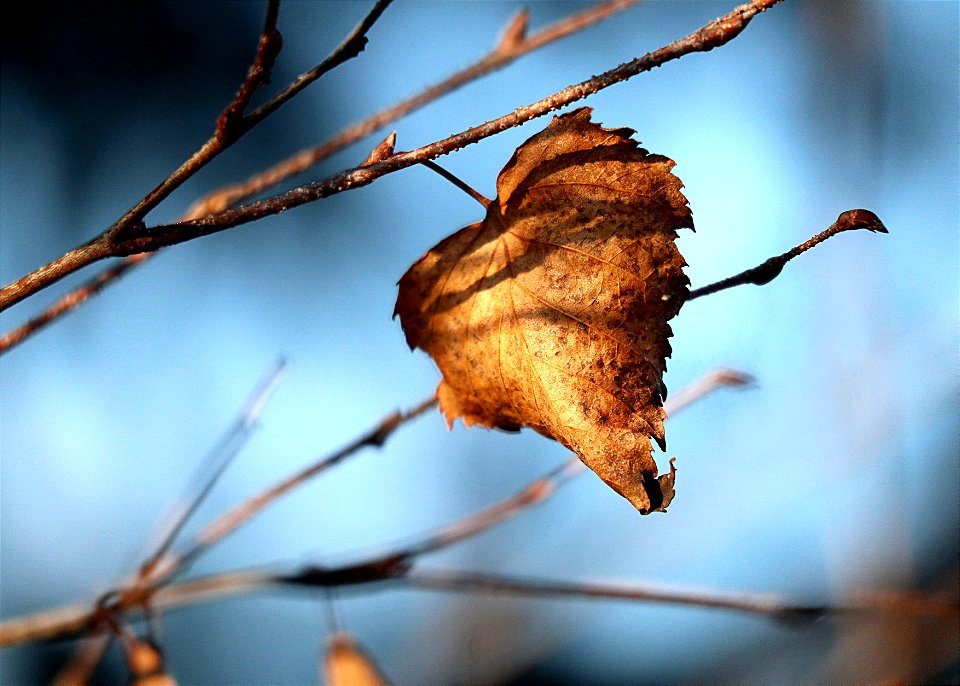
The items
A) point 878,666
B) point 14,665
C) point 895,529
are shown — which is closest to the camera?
Result: point 878,666

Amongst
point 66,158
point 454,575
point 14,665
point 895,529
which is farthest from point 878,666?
point 66,158

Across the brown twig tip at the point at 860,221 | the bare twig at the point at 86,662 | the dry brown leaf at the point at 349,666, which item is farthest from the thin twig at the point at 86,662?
the brown twig tip at the point at 860,221

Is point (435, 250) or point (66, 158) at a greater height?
point (66, 158)

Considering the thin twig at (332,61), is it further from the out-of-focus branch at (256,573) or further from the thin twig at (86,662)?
the thin twig at (86,662)

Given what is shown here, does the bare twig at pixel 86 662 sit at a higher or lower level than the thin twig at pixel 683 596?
higher

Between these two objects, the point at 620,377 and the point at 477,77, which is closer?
the point at 620,377

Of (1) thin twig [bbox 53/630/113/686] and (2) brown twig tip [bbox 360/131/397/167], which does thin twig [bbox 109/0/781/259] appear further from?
(1) thin twig [bbox 53/630/113/686]

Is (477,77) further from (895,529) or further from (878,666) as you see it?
(895,529)
